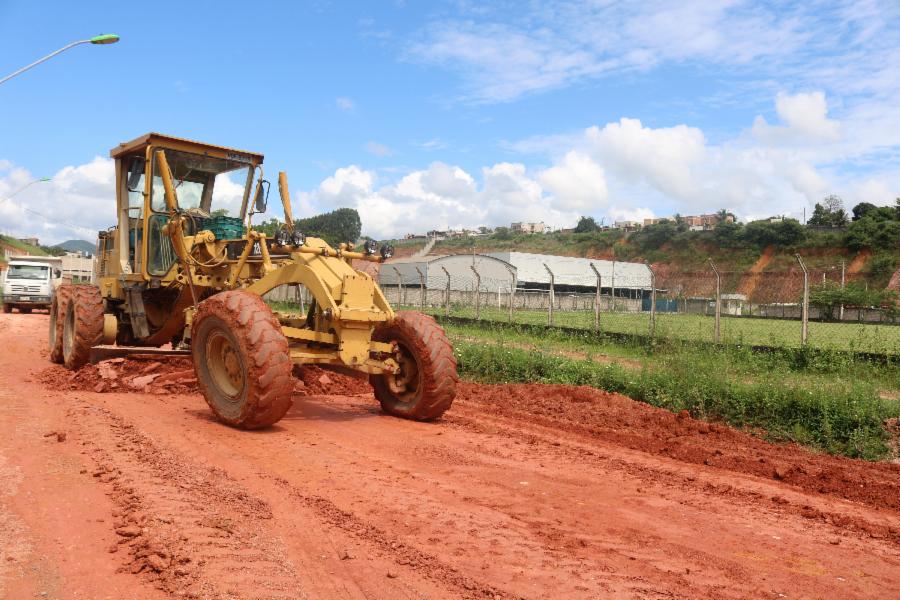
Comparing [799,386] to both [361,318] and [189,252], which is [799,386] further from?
[189,252]

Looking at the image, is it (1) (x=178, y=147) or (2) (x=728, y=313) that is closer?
(1) (x=178, y=147)

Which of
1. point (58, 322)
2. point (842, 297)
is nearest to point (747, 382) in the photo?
point (58, 322)

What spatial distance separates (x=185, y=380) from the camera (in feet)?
31.7

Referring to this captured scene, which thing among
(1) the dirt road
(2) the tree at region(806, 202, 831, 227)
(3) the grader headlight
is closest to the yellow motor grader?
(3) the grader headlight

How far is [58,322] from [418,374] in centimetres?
700

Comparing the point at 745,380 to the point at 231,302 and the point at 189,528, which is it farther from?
the point at 189,528

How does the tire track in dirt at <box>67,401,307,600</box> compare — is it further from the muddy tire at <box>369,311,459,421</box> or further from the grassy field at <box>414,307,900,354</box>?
the grassy field at <box>414,307,900,354</box>

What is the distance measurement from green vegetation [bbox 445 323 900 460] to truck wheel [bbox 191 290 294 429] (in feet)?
17.5

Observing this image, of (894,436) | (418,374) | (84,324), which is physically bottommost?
(894,436)

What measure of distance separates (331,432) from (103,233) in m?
6.87

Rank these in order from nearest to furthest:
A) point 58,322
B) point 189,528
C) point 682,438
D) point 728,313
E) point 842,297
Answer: point 189,528
point 682,438
point 58,322
point 728,313
point 842,297

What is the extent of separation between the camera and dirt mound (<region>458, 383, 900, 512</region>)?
6348 mm

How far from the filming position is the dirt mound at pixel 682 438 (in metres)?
6.35

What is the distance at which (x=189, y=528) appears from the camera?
169 inches
